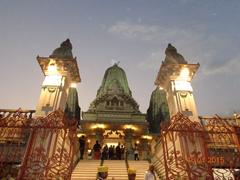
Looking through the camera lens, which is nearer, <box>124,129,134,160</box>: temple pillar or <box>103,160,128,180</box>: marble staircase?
<box>103,160,128,180</box>: marble staircase

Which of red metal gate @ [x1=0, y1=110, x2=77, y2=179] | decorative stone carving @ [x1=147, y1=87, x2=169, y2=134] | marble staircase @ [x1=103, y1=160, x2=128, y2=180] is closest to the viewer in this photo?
red metal gate @ [x1=0, y1=110, x2=77, y2=179]

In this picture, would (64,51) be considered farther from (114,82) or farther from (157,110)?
(157,110)

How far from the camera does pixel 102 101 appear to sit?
26.4 meters

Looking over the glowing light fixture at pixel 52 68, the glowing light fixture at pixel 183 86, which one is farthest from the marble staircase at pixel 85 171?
the glowing light fixture at pixel 183 86

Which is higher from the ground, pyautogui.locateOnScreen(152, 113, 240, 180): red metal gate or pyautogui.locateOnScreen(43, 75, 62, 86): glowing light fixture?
pyautogui.locateOnScreen(43, 75, 62, 86): glowing light fixture

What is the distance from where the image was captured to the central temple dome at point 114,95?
25294 millimetres

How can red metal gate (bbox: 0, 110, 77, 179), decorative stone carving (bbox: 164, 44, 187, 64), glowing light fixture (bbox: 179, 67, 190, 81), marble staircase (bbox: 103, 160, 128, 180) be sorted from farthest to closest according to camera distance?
decorative stone carving (bbox: 164, 44, 187, 64)
glowing light fixture (bbox: 179, 67, 190, 81)
marble staircase (bbox: 103, 160, 128, 180)
red metal gate (bbox: 0, 110, 77, 179)

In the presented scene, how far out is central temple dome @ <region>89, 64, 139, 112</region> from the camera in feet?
83.0

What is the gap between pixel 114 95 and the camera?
1055 inches

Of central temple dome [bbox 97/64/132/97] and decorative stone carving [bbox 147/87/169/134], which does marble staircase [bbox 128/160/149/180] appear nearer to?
decorative stone carving [bbox 147/87/169/134]

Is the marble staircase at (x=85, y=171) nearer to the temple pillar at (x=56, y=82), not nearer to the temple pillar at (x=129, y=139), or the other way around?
the temple pillar at (x=56, y=82)

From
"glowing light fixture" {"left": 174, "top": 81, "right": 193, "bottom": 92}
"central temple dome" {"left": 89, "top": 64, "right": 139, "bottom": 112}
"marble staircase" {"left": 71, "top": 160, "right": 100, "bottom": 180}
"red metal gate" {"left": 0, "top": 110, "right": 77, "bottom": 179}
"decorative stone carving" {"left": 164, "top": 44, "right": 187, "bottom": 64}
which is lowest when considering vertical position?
"marble staircase" {"left": 71, "top": 160, "right": 100, "bottom": 180}

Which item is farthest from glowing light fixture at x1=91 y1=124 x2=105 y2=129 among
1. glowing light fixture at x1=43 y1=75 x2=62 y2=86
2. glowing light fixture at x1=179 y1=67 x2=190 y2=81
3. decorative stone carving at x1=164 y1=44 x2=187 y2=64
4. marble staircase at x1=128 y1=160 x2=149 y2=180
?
glowing light fixture at x1=179 y1=67 x2=190 y2=81

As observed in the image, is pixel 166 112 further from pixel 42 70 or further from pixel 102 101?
pixel 42 70
